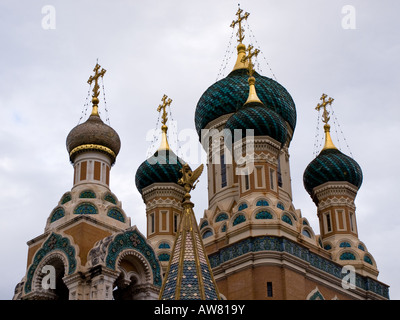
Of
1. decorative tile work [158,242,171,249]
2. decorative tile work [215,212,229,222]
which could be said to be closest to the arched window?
decorative tile work [215,212,229,222]

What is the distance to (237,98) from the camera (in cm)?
2192

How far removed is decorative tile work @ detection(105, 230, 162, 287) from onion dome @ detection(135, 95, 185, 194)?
755 cm

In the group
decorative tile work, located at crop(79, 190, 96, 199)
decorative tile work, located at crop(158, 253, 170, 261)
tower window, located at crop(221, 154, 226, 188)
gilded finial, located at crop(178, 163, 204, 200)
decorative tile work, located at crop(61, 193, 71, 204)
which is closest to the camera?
gilded finial, located at crop(178, 163, 204, 200)

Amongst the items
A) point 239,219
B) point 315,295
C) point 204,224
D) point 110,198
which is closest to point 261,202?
point 239,219

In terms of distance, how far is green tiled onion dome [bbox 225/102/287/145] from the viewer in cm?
1945

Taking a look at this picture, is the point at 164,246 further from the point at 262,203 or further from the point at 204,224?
the point at 262,203

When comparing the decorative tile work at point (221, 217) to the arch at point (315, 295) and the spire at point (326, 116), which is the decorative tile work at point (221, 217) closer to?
the arch at point (315, 295)

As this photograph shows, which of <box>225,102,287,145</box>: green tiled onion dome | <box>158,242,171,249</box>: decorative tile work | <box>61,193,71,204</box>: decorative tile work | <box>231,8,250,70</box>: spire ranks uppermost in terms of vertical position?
<box>231,8,250,70</box>: spire

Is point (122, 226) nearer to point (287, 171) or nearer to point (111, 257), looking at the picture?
point (111, 257)

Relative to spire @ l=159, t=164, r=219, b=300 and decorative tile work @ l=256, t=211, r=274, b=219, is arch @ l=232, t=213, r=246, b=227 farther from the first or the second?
spire @ l=159, t=164, r=219, b=300

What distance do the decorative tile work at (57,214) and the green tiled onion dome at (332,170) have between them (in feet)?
30.4

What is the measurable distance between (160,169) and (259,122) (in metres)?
3.66

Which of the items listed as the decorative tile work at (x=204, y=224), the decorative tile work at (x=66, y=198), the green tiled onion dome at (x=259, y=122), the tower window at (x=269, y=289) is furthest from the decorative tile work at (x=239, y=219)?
the decorative tile work at (x=66, y=198)

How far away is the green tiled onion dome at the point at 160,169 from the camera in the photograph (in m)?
21.8
